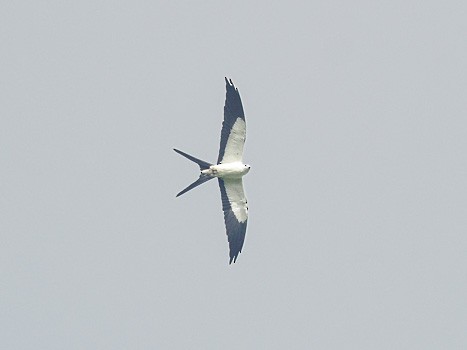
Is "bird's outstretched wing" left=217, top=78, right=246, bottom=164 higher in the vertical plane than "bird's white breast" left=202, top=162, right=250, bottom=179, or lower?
higher

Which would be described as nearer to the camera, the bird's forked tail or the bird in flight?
the bird's forked tail

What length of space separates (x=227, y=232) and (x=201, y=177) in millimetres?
2860

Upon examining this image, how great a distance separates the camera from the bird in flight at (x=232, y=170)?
4278 cm

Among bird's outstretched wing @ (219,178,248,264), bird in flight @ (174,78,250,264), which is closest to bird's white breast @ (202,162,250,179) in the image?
bird in flight @ (174,78,250,264)

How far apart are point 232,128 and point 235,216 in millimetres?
3643

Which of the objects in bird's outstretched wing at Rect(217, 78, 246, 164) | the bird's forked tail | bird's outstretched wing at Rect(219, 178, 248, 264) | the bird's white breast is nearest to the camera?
the bird's forked tail

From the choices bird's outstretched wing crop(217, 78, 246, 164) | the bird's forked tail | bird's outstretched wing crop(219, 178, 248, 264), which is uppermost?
bird's outstretched wing crop(217, 78, 246, 164)

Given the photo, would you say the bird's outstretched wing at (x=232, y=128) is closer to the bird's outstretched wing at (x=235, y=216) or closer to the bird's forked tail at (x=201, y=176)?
the bird's forked tail at (x=201, y=176)

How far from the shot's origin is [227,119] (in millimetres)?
42875

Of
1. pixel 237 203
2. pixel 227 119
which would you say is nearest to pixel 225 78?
pixel 227 119

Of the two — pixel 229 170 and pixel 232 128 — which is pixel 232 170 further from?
pixel 232 128

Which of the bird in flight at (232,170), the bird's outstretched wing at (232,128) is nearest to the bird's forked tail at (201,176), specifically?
the bird in flight at (232,170)

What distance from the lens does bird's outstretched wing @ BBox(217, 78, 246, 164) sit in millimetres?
42750

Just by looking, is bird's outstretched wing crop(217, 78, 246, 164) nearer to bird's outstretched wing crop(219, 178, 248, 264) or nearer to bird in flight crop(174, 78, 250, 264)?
bird in flight crop(174, 78, 250, 264)
